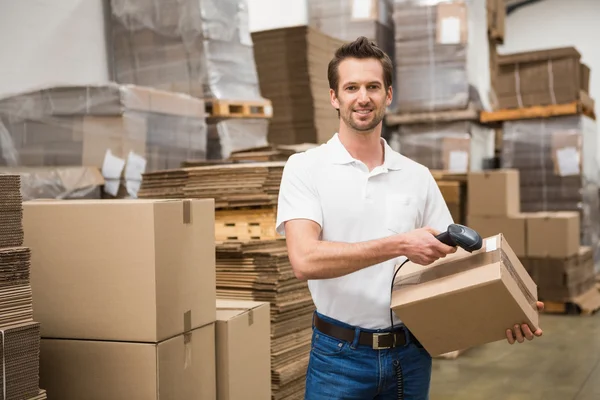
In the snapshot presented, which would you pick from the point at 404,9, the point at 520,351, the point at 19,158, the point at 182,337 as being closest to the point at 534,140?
the point at 404,9

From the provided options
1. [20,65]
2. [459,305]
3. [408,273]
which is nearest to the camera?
[459,305]

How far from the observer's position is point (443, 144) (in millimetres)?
8375

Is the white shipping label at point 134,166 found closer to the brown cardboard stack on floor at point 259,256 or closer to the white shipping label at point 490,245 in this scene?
the brown cardboard stack on floor at point 259,256

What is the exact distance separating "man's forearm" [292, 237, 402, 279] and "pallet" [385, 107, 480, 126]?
21.0 ft

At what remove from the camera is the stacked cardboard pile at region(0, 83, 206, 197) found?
4.68 meters

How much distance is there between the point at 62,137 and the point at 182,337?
2451mm

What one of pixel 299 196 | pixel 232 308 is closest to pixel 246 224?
pixel 232 308

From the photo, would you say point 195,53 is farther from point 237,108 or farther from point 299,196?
point 299,196

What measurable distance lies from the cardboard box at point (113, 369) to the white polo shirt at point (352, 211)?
0.70 m

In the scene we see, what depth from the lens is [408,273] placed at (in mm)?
2230

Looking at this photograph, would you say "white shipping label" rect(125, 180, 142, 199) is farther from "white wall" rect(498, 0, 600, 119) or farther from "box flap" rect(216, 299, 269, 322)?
"white wall" rect(498, 0, 600, 119)

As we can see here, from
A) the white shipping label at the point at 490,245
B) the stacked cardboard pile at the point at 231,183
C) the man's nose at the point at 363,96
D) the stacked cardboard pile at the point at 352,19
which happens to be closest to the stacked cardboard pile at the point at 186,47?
the stacked cardboard pile at the point at 231,183

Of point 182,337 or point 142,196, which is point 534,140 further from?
point 182,337

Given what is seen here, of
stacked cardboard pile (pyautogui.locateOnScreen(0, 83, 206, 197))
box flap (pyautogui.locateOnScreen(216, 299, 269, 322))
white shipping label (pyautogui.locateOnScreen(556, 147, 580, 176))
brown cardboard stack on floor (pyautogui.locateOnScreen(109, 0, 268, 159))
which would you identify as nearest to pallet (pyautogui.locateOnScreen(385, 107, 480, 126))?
white shipping label (pyautogui.locateOnScreen(556, 147, 580, 176))
